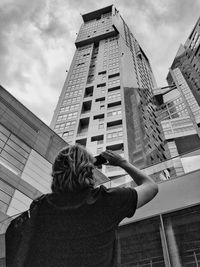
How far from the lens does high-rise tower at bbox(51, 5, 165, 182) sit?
33625 millimetres

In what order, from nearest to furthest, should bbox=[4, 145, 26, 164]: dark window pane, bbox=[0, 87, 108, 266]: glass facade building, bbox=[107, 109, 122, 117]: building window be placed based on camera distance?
bbox=[0, 87, 108, 266]: glass facade building, bbox=[4, 145, 26, 164]: dark window pane, bbox=[107, 109, 122, 117]: building window

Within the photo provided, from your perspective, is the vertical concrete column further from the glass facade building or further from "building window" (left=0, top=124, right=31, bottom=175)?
"building window" (left=0, top=124, right=31, bottom=175)

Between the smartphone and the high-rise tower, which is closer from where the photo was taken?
the smartphone

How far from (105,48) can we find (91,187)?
6481cm

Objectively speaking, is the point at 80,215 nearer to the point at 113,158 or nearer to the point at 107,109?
the point at 113,158

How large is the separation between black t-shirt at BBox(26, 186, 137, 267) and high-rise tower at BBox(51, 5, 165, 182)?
26.1 meters

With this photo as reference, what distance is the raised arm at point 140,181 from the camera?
136cm

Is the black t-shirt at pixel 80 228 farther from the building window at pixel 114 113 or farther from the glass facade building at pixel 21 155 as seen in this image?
the building window at pixel 114 113

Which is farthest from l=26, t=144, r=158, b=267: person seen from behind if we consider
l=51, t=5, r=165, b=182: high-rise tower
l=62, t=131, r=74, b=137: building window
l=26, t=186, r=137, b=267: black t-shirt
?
l=62, t=131, r=74, b=137: building window

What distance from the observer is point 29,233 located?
127 cm

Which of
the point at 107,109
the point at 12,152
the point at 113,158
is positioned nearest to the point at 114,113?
the point at 107,109

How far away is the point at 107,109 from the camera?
4012 cm

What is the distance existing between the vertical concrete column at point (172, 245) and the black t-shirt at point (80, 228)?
14.6 ft

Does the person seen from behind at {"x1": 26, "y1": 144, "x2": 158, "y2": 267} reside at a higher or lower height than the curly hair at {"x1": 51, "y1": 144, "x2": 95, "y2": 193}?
lower
